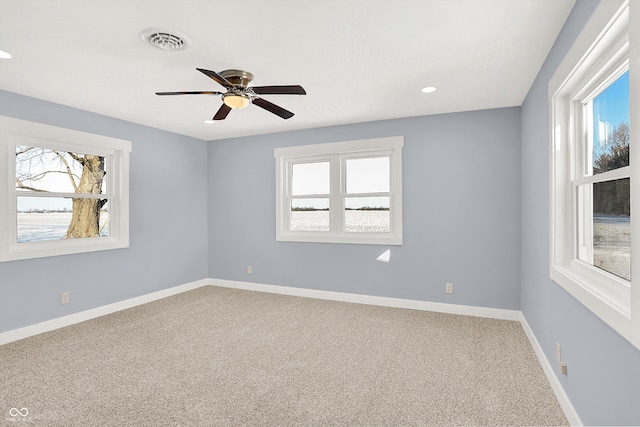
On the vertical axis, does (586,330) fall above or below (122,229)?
below

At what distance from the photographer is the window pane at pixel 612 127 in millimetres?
1647

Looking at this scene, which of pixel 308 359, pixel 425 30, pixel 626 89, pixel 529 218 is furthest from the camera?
pixel 529 218

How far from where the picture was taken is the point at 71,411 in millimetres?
2145

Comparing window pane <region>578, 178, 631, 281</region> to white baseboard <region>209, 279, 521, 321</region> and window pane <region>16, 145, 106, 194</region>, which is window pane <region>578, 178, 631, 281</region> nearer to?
white baseboard <region>209, 279, 521, 321</region>

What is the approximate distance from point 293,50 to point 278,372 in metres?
2.41

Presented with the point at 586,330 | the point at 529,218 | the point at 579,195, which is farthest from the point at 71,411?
the point at 529,218

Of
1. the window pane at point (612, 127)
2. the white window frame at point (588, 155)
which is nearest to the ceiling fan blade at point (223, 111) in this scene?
the white window frame at point (588, 155)

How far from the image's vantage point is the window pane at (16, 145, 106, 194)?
357cm

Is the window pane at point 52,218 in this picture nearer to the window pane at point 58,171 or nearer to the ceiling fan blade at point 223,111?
the window pane at point 58,171

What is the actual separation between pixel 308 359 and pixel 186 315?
190 centimetres

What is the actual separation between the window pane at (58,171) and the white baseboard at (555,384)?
194 inches

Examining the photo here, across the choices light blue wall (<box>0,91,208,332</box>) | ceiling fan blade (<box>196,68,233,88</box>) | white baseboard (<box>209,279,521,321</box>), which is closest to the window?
white baseboard (<box>209,279,521,321</box>)

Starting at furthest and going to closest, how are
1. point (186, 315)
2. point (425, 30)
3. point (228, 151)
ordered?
1. point (228, 151)
2. point (186, 315)
3. point (425, 30)

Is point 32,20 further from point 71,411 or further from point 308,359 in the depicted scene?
point 308,359
